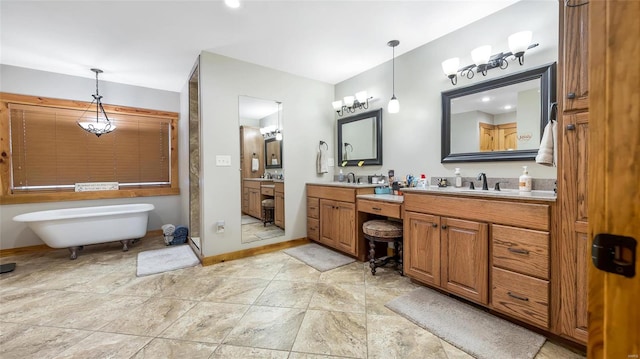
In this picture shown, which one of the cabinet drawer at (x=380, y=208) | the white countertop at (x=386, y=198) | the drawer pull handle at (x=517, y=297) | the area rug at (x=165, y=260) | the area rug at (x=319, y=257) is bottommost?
the area rug at (x=165, y=260)

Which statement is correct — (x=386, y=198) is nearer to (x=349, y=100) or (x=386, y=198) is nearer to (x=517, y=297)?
(x=517, y=297)

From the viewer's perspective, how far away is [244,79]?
10.9 ft

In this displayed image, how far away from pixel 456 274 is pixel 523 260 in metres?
0.50

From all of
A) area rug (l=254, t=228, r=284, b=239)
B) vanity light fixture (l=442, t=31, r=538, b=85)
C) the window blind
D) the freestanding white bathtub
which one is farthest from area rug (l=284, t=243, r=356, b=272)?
the window blind

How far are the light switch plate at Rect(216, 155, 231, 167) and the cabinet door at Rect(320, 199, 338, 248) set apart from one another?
4.45ft

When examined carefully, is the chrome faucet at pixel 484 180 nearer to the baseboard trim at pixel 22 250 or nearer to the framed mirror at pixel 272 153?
the framed mirror at pixel 272 153

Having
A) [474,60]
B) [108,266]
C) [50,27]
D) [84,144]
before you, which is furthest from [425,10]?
[84,144]

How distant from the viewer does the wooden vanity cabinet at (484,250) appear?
1.66 meters

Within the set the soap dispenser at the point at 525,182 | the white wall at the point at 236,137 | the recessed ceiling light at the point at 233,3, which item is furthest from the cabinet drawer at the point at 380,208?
the recessed ceiling light at the point at 233,3

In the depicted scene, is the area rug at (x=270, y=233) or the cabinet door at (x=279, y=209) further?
the cabinet door at (x=279, y=209)

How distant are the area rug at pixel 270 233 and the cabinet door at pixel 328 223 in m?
0.61

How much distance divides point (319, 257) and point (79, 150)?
3979 millimetres

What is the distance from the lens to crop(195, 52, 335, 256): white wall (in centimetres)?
309

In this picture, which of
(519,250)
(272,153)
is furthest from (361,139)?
(519,250)
